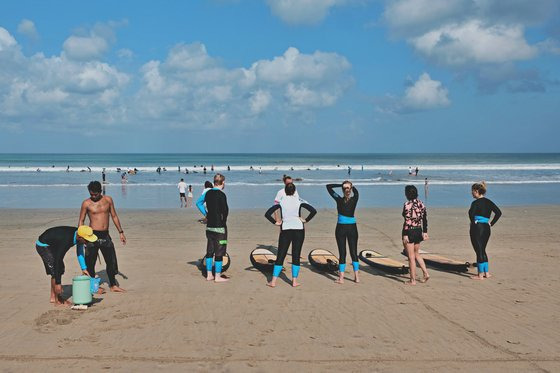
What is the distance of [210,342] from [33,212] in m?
17.6

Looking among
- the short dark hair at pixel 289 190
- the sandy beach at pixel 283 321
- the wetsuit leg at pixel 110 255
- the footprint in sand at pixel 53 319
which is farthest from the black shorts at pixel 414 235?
the footprint in sand at pixel 53 319

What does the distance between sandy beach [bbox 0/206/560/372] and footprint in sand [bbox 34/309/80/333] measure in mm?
13

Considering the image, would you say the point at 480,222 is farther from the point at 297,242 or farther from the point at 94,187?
the point at 94,187

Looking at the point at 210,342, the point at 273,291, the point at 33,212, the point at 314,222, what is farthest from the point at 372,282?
the point at 33,212

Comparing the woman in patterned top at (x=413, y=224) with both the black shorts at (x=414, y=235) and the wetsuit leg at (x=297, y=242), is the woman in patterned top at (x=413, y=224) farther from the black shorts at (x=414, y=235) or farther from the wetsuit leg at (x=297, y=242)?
the wetsuit leg at (x=297, y=242)

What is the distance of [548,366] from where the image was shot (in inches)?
207

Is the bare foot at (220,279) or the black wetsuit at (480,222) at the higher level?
the black wetsuit at (480,222)

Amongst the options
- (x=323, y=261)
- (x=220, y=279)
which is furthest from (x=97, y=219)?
(x=323, y=261)

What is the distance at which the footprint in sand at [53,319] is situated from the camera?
6.42 m

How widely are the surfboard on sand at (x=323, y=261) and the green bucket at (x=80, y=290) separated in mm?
4386

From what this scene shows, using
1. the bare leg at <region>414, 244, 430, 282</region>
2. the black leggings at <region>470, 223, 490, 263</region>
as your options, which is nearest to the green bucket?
the bare leg at <region>414, 244, 430, 282</region>

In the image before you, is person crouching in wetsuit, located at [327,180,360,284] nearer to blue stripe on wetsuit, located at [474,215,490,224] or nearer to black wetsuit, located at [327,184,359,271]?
black wetsuit, located at [327,184,359,271]

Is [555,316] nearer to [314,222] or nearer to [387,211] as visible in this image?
[314,222]

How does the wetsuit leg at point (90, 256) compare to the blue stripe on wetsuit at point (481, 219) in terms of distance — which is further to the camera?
the blue stripe on wetsuit at point (481, 219)
